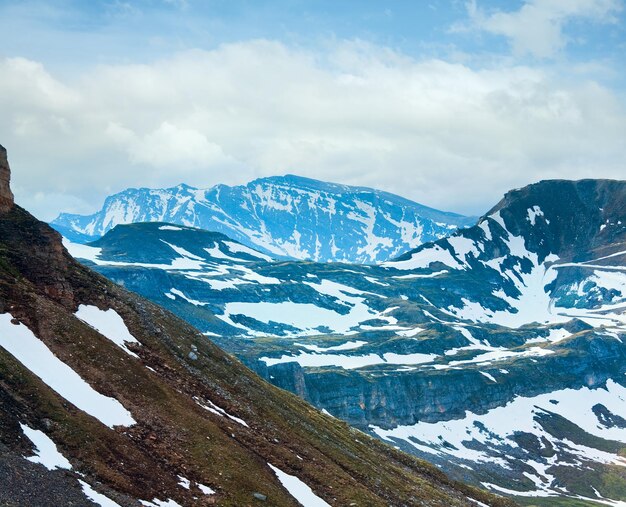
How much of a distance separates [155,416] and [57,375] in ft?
32.0

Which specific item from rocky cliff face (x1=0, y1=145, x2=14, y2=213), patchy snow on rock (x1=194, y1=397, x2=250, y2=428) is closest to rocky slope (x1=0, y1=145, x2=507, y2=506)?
patchy snow on rock (x1=194, y1=397, x2=250, y2=428)

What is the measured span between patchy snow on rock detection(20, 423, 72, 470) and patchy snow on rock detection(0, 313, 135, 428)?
25.8 ft

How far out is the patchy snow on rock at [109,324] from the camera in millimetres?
90688

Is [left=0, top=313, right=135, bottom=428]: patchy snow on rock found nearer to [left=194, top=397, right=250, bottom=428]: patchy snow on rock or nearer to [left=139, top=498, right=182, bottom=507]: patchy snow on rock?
[left=139, top=498, right=182, bottom=507]: patchy snow on rock

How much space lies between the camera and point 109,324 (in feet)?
310

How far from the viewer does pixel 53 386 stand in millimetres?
72438

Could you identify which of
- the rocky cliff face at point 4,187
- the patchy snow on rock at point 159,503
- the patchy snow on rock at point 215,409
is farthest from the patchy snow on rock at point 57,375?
the rocky cliff face at point 4,187

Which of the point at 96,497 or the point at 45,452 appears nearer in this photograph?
the point at 96,497

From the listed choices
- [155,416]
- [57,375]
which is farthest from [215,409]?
[57,375]

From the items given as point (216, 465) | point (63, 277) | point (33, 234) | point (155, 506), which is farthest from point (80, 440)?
point (33, 234)

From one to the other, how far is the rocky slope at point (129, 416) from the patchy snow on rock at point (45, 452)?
0.47 ft

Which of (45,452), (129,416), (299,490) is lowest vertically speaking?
(299,490)

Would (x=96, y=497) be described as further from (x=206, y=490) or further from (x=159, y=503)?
(x=206, y=490)

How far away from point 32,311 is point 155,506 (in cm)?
2888
